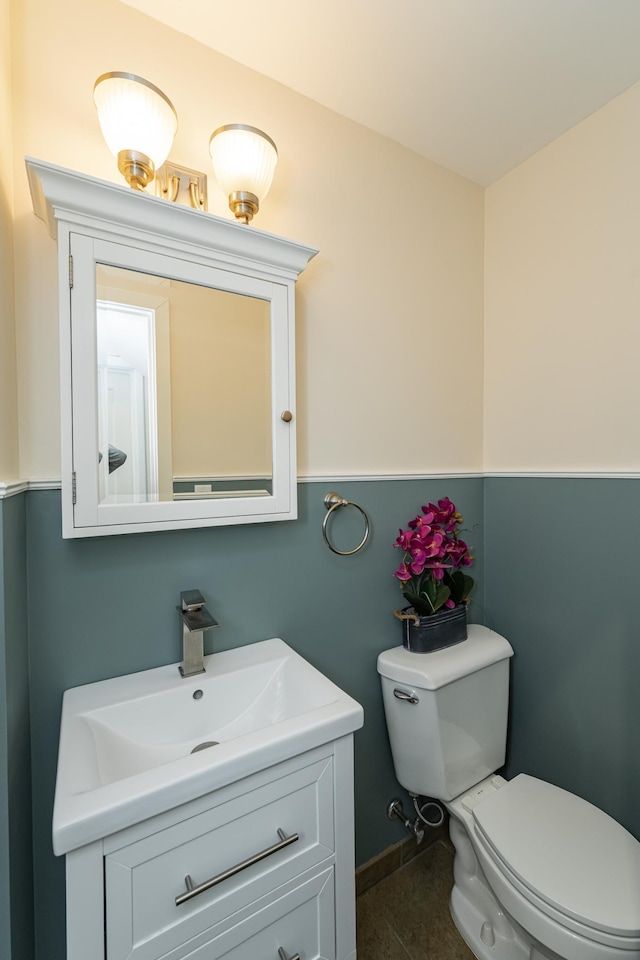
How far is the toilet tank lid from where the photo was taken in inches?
47.9

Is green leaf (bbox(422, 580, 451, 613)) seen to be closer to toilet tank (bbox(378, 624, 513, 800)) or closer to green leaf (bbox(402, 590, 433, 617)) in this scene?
green leaf (bbox(402, 590, 433, 617))

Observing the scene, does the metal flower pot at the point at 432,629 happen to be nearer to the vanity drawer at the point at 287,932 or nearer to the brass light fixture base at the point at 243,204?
the vanity drawer at the point at 287,932

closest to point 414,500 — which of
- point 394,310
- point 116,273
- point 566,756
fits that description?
point 394,310

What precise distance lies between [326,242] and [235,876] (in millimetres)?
1536

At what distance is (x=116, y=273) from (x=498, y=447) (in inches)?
55.0

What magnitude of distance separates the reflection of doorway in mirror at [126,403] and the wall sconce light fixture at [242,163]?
368mm

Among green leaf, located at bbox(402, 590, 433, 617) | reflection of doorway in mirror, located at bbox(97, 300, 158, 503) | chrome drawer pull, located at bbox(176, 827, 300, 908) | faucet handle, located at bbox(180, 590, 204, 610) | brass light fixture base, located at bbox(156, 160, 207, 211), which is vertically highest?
brass light fixture base, located at bbox(156, 160, 207, 211)

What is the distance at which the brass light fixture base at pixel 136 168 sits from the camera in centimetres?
90

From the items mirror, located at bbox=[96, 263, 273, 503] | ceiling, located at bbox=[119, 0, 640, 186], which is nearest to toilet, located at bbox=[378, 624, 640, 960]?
mirror, located at bbox=[96, 263, 273, 503]

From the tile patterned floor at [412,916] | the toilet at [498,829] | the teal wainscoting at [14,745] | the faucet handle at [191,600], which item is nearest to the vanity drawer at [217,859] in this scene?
the teal wainscoting at [14,745]

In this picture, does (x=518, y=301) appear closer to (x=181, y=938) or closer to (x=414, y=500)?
(x=414, y=500)

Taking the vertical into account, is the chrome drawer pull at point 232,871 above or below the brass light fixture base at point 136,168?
below

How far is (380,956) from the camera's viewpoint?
1.18 m

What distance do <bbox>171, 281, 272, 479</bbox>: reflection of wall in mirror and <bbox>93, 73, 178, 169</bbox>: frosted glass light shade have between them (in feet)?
0.92
